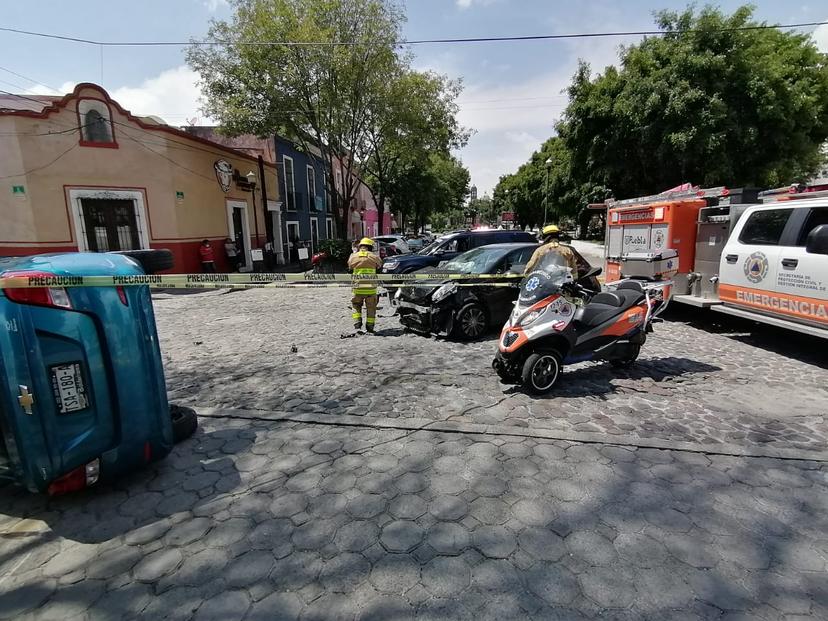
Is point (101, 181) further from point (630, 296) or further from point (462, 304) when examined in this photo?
point (630, 296)

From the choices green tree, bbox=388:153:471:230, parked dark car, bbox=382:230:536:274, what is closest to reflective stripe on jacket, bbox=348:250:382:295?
parked dark car, bbox=382:230:536:274

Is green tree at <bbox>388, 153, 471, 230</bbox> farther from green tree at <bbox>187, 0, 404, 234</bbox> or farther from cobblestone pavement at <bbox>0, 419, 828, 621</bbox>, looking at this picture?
cobblestone pavement at <bbox>0, 419, 828, 621</bbox>

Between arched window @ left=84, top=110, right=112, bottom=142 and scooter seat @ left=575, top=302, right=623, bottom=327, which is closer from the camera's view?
scooter seat @ left=575, top=302, right=623, bottom=327

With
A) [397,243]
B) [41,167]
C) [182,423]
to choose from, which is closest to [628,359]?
[182,423]

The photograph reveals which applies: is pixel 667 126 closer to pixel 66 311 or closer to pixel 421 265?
pixel 421 265

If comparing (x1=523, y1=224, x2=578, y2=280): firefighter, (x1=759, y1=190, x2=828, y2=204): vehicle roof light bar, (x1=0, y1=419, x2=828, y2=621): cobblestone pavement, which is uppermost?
(x1=759, y1=190, x2=828, y2=204): vehicle roof light bar

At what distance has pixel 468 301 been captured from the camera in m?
6.97

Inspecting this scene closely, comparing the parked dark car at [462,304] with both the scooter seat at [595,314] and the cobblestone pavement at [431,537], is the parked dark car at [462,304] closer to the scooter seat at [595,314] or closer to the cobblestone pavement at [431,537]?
the scooter seat at [595,314]

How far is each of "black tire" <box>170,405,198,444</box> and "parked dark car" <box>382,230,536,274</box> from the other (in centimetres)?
835

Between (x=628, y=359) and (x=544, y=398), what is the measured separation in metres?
1.45

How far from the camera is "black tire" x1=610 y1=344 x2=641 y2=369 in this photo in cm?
520

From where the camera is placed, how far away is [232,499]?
298cm

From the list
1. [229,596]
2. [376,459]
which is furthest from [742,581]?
[229,596]

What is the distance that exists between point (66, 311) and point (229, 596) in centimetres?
187
